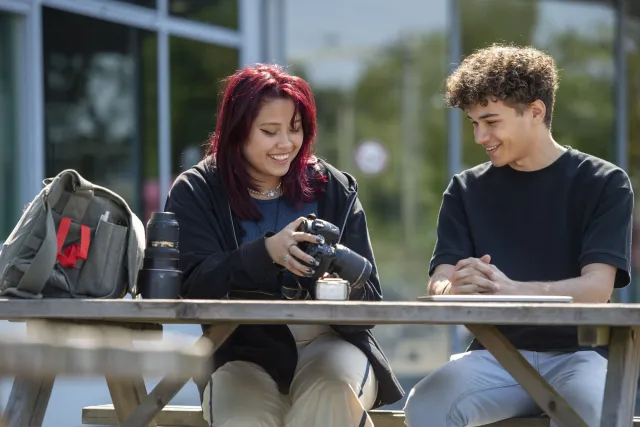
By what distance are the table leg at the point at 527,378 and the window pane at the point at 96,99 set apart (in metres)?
3.67

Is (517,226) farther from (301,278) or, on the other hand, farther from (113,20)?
(113,20)

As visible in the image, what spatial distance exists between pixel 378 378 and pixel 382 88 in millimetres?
5818

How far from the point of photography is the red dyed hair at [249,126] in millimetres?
3021

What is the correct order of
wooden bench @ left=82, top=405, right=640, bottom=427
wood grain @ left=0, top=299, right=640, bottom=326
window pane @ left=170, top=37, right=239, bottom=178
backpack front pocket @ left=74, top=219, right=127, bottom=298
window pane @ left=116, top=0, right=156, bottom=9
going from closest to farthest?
wood grain @ left=0, top=299, right=640, bottom=326 → backpack front pocket @ left=74, top=219, right=127, bottom=298 → wooden bench @ left=82, top=405, right=640, bottom=427 → window pane @ left=116, top=0, right=156, bottom=9 → window pane @ left=170, top=37, right=239, bottom=178

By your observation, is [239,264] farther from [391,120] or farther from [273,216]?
[391,120]

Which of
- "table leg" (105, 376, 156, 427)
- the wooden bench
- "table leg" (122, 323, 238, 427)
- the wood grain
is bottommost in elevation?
the wooden bench

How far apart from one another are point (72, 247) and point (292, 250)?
50 centimetres

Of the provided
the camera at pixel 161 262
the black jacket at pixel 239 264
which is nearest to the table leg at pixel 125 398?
the black jacket at pixel 239 264

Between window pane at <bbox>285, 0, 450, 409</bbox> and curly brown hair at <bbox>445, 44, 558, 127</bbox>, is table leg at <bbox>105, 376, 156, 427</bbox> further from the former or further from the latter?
window pane at <bbox>285, 0, 450, 409</bbox>

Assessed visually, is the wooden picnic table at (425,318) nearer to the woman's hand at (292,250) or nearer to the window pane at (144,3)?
the woman's hand at (292,250)

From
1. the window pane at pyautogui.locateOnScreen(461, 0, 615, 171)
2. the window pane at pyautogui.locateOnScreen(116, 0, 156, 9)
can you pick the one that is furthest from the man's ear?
the window pane at pyautogui.locateOnScreen(461, 0, 615, 171)

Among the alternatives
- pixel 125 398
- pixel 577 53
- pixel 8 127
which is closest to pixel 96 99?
pixel 8 127

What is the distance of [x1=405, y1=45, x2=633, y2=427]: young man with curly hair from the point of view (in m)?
2.78

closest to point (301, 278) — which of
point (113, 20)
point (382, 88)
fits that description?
point (113, 20)
